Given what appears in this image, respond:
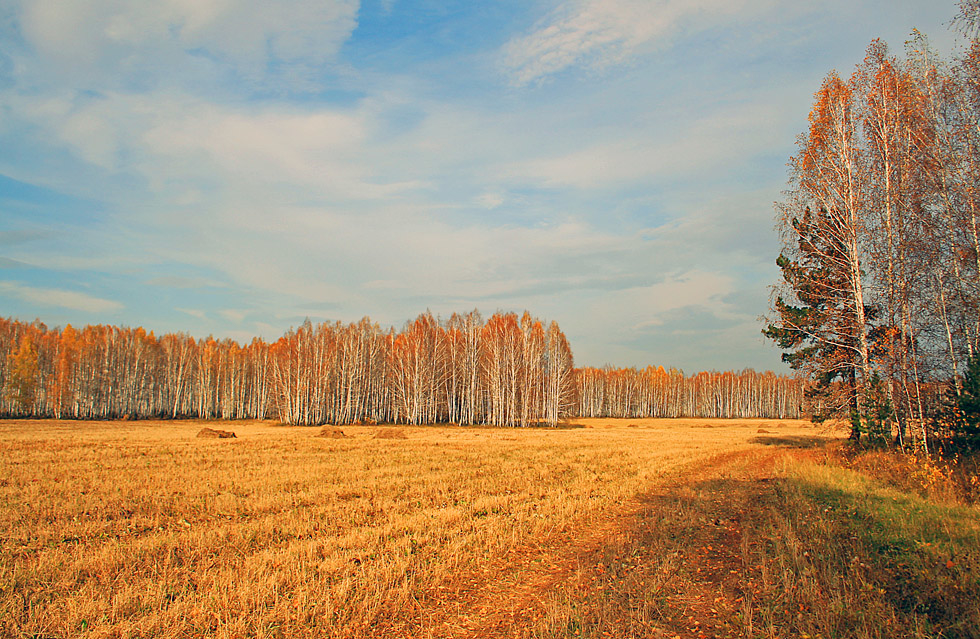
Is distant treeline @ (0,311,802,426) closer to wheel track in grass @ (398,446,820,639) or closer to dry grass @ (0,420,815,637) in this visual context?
dry grass @ (0,420,815,637)

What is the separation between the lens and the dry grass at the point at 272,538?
6.76m

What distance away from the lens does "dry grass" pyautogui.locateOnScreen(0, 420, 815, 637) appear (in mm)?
6762

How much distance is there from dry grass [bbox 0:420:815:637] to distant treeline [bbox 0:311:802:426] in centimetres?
4810

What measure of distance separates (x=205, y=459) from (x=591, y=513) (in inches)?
756

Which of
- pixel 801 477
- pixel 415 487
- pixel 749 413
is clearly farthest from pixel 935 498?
pixel 749 413

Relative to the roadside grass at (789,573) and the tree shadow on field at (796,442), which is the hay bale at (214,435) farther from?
the tree shadow on field at (796,442)

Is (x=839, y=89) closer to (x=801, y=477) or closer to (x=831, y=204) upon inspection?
(x=831, y=204)

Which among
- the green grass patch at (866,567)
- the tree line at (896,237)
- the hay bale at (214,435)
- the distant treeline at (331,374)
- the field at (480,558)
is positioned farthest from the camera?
the distant treeline at (331,374)

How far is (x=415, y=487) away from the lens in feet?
54.2

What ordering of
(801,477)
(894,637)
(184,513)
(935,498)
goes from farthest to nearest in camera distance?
(801,477)
(184,513)
(935,498)
(894,637)

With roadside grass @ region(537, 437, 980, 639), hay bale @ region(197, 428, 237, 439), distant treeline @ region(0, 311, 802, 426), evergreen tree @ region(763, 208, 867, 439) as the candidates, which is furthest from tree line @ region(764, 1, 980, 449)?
distant treeline @ region(0, 311, 802, 426)

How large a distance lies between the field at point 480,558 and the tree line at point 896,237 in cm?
396

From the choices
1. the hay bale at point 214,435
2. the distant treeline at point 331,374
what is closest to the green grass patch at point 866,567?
the hay bale at point 214,435

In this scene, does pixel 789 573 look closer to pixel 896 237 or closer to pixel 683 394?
pixel 896 237
